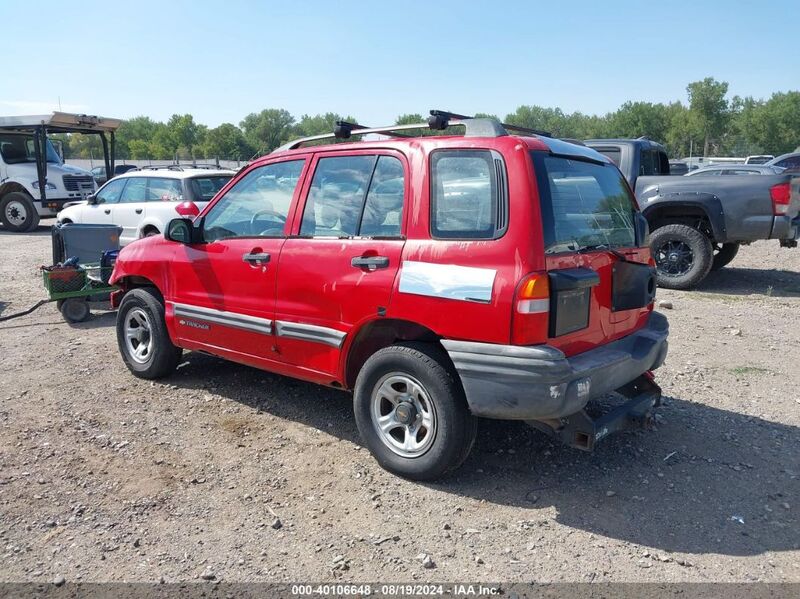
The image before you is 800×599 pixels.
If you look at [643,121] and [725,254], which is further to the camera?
[643,121]

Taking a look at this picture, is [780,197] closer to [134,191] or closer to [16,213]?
[134,191]

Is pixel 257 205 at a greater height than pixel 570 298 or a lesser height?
greater

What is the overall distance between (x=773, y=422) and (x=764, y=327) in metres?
2.96

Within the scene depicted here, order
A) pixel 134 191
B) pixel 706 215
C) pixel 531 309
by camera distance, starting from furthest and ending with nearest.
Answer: pixel 134 191
pixel 706 215
pixel 531 309

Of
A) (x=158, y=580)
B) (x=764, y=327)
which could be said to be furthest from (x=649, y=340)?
(x=764, y=327)

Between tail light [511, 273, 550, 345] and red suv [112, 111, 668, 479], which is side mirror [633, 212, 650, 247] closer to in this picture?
red suv [112, 111, 668, 479]

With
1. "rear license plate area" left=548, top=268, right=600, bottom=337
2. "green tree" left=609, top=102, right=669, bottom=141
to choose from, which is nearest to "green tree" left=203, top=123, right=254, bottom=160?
"green tree" left=609, top=102, right=669, bottom=141

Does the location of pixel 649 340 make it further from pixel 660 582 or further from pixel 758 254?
pixel 758 254

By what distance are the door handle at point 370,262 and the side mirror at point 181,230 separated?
170cm

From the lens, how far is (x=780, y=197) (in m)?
8.65

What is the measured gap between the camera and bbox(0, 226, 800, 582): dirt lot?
10.1ft

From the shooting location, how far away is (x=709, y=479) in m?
3.88

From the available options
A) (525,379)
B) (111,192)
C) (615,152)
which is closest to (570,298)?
(525,379)

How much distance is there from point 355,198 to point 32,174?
16.7 metres
